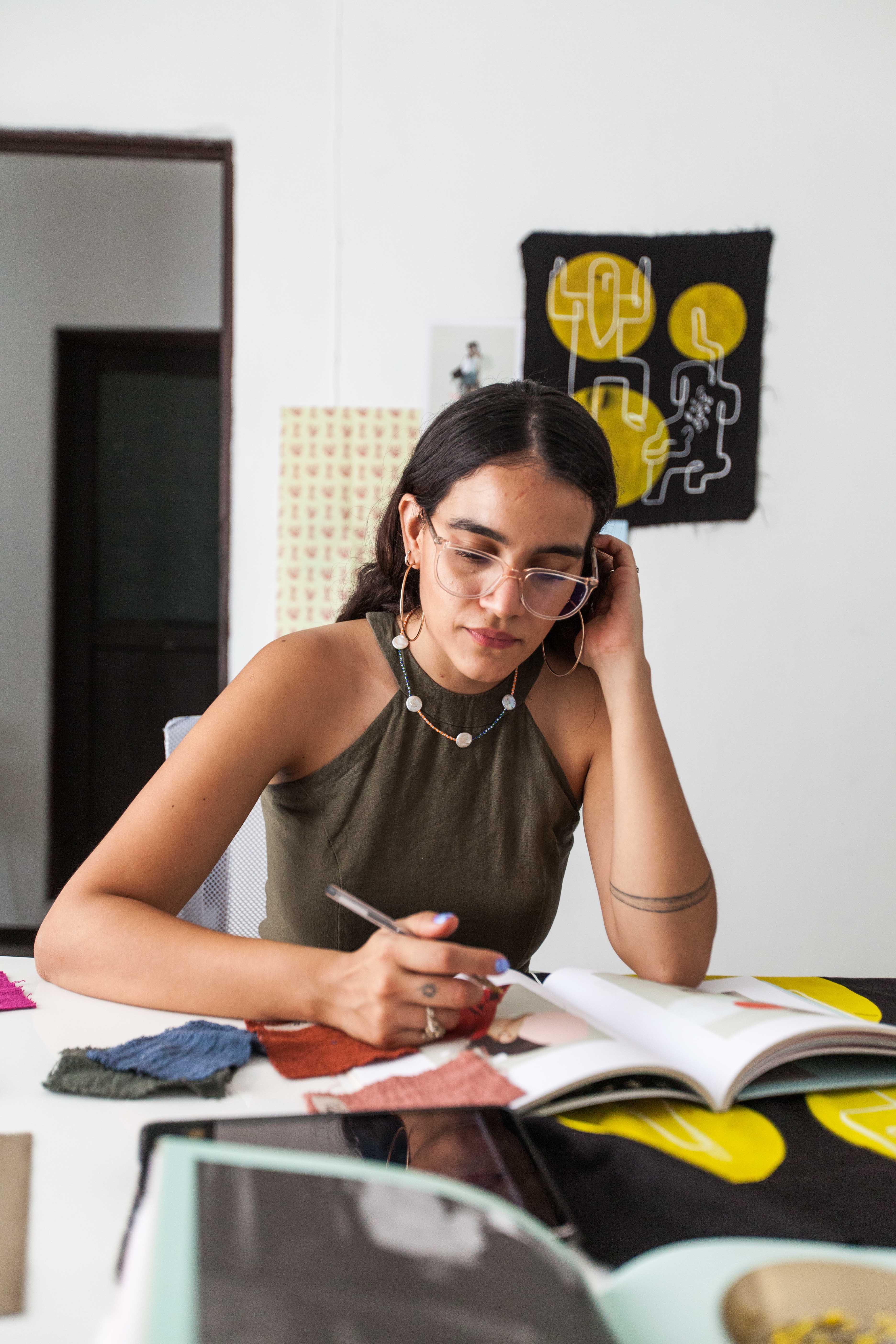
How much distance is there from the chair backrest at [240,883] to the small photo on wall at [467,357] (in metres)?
1.40

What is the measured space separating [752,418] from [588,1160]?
86.9 inches

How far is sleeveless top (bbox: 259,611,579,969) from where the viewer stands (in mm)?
1213

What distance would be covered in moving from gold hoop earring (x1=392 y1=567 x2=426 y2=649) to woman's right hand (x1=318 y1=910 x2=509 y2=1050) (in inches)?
21.1

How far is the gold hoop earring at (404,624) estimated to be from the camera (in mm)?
A: 1287

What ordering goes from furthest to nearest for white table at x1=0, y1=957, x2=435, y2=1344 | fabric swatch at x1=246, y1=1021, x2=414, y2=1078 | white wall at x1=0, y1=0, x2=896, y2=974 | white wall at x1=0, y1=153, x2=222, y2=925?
white wall at x1=0, y1=153, x2=222, y2=925, white wall at x1=0, y1=0, x2=896, y2=974, fabric swatch at x1=246, y1=1021, x2=414, y2=1078, white table at x1=0, y1=957, x2=435, y2=1344

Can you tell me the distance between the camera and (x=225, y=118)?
8.02 feet

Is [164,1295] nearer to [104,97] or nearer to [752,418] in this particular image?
[752,418]

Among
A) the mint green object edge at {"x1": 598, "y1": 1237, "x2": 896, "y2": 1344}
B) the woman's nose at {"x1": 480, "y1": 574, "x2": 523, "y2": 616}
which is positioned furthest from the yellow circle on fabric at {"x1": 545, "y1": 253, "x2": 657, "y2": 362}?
the mint green object edge at {"x1": 598, "y1": 1237, "x2": 896, "y2": 1344}

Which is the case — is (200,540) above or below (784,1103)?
above

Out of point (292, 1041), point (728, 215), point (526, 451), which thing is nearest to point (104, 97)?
point (728, 215)

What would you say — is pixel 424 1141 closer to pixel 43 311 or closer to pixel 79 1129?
pixel 79 1129

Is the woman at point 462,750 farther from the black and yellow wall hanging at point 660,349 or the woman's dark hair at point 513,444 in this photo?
the black and yellow wall hanging at point 660,349

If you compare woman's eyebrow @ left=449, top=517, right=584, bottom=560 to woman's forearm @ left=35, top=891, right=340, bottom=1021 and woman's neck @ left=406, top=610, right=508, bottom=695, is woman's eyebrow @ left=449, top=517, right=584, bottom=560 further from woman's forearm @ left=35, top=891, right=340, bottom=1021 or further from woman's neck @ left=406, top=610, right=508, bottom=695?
woman's forearm @ left=35, top=891, right=340, bottom=1021

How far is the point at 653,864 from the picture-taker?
1124mm
